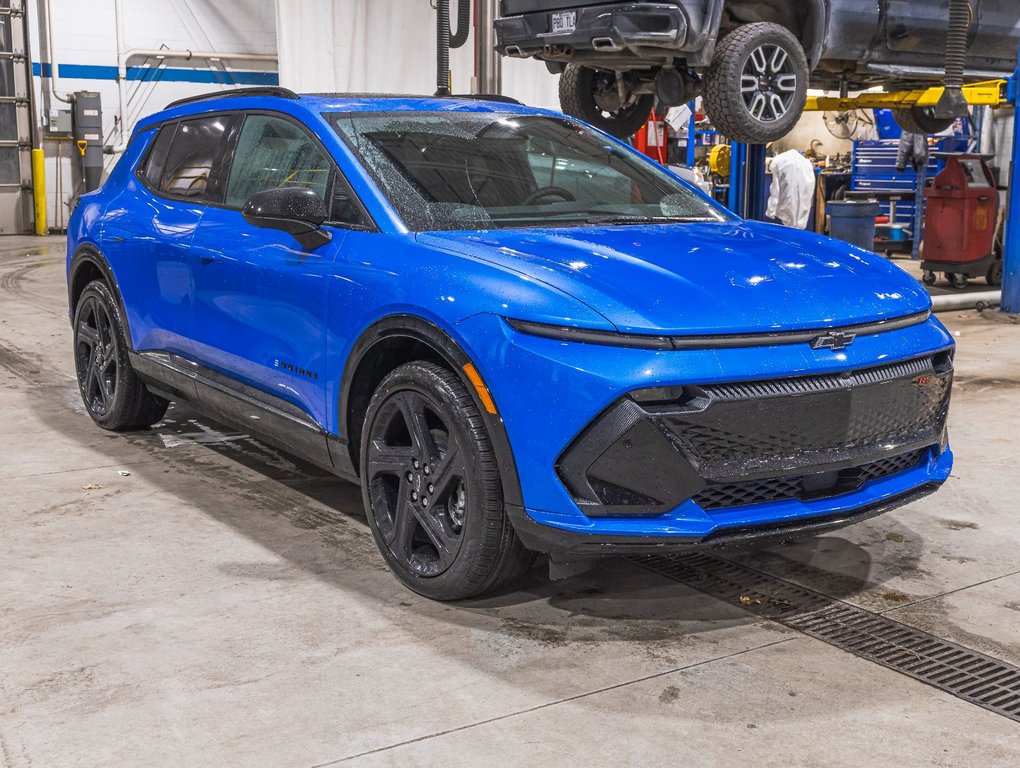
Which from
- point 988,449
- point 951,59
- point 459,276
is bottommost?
point 988,449

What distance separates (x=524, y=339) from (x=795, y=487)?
0.87m

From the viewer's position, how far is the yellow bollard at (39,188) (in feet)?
64.2

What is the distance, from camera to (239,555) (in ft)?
13.4

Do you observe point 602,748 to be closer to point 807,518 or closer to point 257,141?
point 807,518

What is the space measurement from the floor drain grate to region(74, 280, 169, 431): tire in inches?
111

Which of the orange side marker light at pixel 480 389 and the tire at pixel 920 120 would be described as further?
the tire at pixel 920 120

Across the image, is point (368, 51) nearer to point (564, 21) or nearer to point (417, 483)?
point (564, 21)

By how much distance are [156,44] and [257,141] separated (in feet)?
56.9

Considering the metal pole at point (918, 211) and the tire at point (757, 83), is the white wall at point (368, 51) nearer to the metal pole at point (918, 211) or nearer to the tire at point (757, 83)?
the tire at point (757, 83)

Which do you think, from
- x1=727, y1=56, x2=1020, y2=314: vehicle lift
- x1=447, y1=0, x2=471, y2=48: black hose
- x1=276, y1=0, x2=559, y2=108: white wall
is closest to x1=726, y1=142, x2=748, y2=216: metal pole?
x1=727, y1=56, x2=1020, y2=314: vehicle lift

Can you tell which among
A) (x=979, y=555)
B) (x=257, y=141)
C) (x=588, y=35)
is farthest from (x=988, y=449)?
(x=588, y=35)

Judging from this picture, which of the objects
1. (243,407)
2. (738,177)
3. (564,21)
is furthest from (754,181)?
(243,407)

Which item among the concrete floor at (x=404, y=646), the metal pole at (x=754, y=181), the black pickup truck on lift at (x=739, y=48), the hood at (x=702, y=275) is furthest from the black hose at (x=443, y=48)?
the hood at (x=702, y=275)

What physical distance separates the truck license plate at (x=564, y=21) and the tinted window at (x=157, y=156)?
4.02 metres
